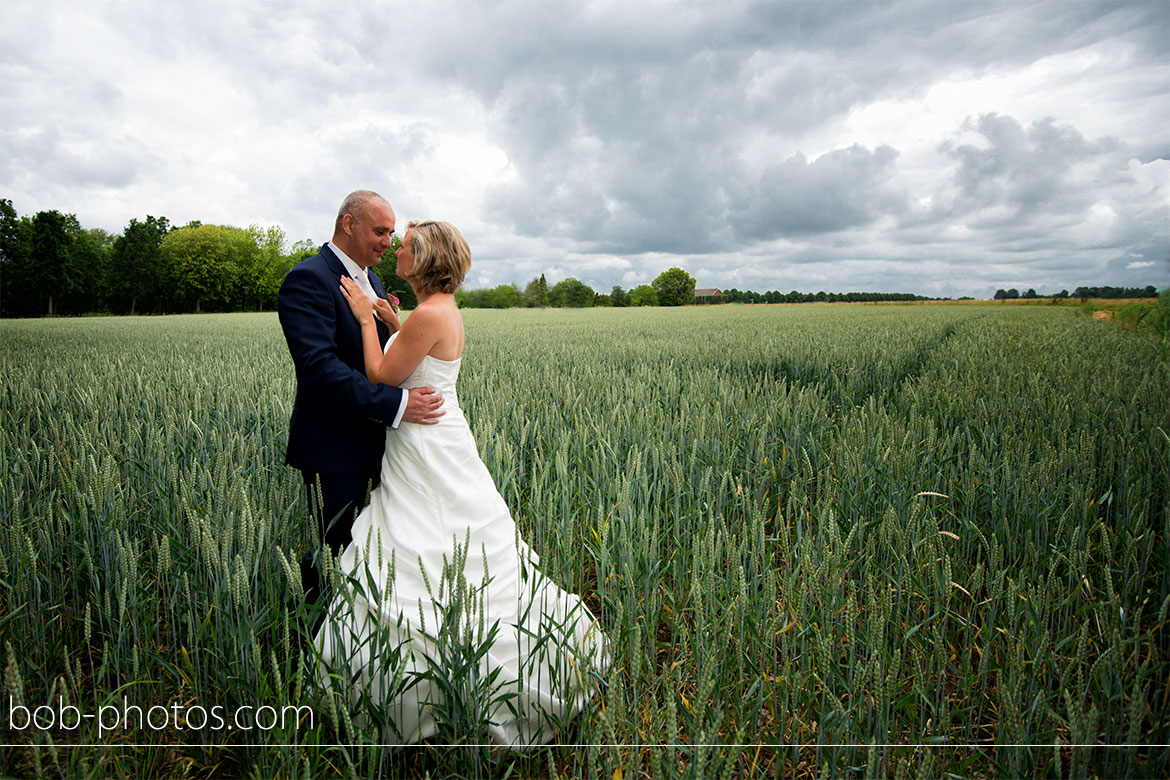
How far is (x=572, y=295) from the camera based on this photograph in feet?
303

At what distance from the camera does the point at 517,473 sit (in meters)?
3.92

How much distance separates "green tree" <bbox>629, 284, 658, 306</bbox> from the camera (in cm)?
11306

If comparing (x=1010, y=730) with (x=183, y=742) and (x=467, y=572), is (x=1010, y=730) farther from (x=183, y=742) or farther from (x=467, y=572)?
(x=183, y=742)

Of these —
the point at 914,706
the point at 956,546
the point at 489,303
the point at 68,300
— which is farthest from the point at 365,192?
the point at 489,303

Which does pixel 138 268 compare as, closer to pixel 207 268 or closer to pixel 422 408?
pixel 207 268

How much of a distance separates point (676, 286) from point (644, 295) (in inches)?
330

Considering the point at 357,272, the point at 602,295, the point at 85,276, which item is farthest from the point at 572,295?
the point at 357,272

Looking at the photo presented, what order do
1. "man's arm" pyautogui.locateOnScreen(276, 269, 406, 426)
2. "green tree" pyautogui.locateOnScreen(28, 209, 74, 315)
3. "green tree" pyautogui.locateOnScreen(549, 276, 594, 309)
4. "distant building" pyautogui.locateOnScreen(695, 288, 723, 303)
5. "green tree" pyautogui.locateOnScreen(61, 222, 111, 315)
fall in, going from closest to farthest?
"man's arm" pyautogui.locateOnScreen(276, 269, 406, 426) → "green tree" pyautogui.locateOnScreen(28, 209, 74, 315) → "green tree" pyautogui.locateOnScreen(61, 222, 111, 315) → "green tree" pyautogui.locateOnScreen(549, 276, 594, 309) → "distant building" pyautogui.locateOnScreen(695, 288, 723, 303)

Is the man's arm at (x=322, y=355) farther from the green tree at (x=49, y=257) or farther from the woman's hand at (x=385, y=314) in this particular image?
the green tree at (x=49, y=257)

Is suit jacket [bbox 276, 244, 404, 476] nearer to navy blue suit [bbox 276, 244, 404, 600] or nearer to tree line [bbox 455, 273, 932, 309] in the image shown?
navy blue suit [bbox 276, 244, 404, 600]

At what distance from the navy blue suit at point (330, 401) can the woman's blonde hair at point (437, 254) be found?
0.47 metres

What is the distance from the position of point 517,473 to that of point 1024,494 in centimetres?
290

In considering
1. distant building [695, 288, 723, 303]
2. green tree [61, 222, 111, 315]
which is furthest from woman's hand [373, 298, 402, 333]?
distant building [695, 288, 723, 303]

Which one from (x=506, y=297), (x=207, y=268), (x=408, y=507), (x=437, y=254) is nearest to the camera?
(x=408, y=507)
